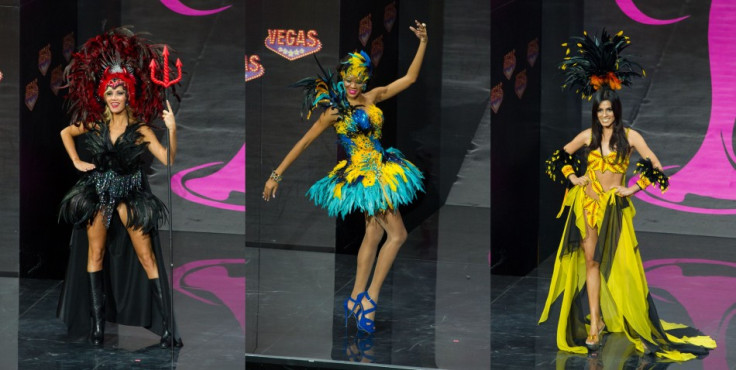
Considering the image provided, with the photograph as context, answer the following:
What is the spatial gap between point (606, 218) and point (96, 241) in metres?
3.19

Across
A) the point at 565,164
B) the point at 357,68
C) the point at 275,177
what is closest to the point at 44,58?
the point at 275,177

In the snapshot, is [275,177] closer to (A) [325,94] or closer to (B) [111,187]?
(A) [325,94]

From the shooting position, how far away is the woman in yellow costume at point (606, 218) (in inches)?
337

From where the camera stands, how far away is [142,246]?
346 inches

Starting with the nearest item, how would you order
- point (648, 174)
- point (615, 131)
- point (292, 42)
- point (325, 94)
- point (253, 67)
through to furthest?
1. point (253, 67)
2. point (648, 174)
3. point (615, 131)
4. point (325, 94)
5. point (292, 42)

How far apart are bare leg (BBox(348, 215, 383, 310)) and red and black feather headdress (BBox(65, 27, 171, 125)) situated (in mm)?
1520

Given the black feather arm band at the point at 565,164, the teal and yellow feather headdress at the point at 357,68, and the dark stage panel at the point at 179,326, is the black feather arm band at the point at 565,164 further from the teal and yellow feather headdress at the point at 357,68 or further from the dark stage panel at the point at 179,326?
the dark stage panel at the point at 179,326

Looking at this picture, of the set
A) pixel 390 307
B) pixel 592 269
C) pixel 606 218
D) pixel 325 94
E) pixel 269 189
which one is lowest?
pixel 390 307

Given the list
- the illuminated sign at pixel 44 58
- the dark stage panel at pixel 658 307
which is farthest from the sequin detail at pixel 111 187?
the dark stage panel at pixel 658 307

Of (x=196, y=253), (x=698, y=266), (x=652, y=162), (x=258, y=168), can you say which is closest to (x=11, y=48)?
(x=196, y=253)

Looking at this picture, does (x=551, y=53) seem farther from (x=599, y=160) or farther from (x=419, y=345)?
(x=419, y=345)

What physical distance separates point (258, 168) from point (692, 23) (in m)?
5.27

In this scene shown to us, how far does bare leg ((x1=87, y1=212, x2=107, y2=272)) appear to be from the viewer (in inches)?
347

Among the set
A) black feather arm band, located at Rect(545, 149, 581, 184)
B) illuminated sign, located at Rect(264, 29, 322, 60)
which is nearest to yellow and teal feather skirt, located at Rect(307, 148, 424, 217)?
black feather arm band, located at Rect(545, 149, 581, 184)
